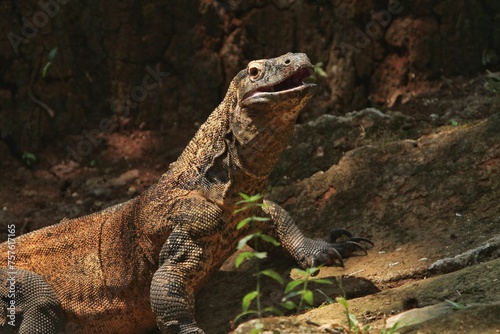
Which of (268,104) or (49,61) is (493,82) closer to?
(268,104)

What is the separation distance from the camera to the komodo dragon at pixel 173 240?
20.6 feet

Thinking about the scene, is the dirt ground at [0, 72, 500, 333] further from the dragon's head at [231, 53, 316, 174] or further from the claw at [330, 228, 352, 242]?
the dragon's head at [231, 53, 316, 174]

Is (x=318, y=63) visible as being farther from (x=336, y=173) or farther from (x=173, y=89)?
(x=336, y=173)

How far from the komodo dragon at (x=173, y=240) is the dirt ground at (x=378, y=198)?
0.49 m

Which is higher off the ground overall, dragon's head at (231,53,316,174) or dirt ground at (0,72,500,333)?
dragon's head at (231,53,316,174)

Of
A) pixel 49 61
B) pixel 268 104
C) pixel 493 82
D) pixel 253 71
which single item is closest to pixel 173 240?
pixel 268 104

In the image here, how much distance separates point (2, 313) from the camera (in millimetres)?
6844

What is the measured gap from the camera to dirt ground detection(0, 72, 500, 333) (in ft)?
19.0

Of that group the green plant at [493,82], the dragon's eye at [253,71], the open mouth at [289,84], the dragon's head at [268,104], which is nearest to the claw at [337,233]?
the dragon's head at [268,104]

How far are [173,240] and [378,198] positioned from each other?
2218mm

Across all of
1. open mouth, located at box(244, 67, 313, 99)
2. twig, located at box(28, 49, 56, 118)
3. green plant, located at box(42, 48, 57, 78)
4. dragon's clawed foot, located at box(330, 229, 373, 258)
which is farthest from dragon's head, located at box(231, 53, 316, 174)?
twig, located at box(28, 49, 56, 118)

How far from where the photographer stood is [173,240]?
21.4ft

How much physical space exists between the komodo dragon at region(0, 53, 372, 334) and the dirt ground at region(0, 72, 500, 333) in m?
0.49

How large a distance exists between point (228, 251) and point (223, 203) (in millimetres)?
526
